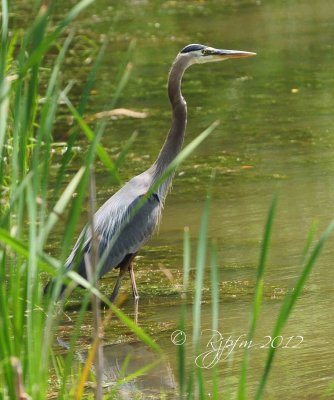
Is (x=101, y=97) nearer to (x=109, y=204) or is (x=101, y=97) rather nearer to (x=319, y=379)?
(x=109, y=204)

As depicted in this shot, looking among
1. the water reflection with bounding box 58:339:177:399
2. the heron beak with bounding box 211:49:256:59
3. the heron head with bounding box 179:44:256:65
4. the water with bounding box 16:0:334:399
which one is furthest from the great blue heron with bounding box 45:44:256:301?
the water reflection with bounding box 58:339:177:399

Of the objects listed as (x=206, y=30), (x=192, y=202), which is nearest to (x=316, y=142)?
(x=192, y=202)

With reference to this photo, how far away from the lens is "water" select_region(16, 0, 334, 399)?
521cm

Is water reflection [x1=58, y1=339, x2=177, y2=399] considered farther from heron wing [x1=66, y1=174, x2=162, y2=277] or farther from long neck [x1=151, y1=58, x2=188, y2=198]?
long neck [x1=151, y1=58, x2=188, y2=198]

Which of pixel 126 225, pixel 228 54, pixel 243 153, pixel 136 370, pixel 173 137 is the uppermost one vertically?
pixel 228 54

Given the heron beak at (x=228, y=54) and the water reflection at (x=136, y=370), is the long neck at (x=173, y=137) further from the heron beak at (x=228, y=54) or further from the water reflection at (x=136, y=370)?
the water reflection at (x=136, y=370)

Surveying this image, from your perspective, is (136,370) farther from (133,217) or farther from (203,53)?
(203,53)

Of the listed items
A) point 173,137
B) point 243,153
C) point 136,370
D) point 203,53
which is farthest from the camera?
point 243,153

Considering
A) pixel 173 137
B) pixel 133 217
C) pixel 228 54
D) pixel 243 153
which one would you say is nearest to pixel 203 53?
pixel 228 54

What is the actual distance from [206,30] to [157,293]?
8.99 meters

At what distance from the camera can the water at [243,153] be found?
17.1ft

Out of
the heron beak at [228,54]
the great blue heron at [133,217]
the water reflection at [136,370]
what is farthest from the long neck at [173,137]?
the water reflection at [136,370]

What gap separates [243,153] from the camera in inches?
348

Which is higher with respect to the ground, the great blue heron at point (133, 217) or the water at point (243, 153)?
the great blue heron at point (133, 217)
